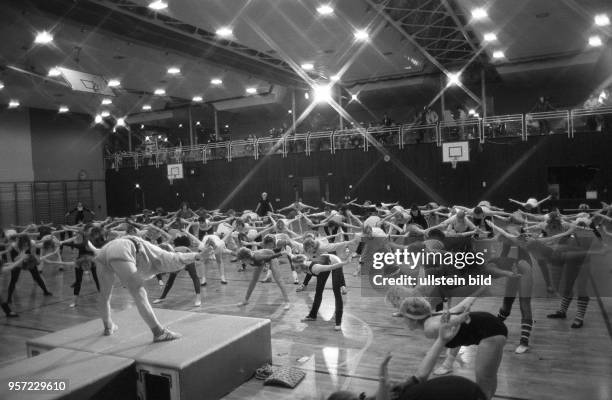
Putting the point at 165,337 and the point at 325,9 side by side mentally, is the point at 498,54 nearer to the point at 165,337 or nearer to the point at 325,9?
the point at 325,9

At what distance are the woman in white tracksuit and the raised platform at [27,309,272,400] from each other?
0.72 ft

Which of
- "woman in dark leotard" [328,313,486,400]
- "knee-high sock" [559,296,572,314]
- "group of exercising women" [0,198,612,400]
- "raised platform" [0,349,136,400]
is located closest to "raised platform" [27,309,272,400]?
"raised platform" [0,349,136,400]

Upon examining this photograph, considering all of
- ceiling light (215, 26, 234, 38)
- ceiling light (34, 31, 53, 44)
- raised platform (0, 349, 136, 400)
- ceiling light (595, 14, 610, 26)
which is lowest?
raised platform (0, 349, 136, 400)

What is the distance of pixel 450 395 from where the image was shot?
2.50m

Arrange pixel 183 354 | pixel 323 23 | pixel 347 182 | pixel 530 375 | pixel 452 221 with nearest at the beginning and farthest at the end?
pixel 183 354, pixel 530 375, pixel 452 221, pixel 323 23, pixel 347 182

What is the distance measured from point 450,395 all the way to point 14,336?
775 cm

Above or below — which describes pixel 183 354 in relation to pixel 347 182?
below

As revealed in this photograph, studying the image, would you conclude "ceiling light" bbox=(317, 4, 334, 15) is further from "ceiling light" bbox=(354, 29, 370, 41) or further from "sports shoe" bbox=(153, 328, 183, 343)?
"sports shoe" bbox=(153, 328, 183, 343)

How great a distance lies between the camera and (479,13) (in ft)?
47.4

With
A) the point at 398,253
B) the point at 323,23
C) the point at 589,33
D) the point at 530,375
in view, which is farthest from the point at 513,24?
the point at 530,375

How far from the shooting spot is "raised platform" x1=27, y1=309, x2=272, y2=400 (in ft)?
15.6

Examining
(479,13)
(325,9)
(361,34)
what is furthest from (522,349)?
(361,34)

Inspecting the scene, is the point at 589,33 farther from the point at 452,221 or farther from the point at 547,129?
the point at 452,221

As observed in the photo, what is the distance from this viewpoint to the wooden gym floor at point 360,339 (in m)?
5.21
